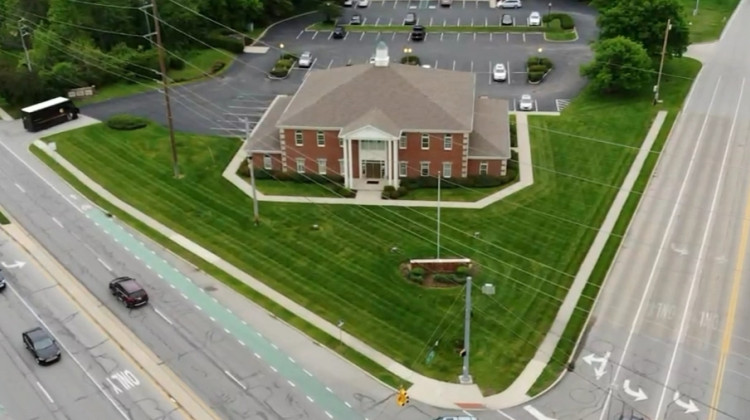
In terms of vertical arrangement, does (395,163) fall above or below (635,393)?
above

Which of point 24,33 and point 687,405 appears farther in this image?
point 24,33

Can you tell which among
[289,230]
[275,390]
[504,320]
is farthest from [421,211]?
[275,390]

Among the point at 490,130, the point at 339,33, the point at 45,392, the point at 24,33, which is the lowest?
the point at 45,392

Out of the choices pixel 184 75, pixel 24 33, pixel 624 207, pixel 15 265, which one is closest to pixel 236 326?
pixel 15 265

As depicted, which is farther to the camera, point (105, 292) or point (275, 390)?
point (105, 292)

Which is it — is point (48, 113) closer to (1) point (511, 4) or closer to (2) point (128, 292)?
(2) point (128, 292)

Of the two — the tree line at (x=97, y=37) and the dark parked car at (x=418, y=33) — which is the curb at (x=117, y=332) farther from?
the dark parked car at (x=418, y=33)

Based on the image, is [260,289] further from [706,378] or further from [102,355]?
[706,378]
